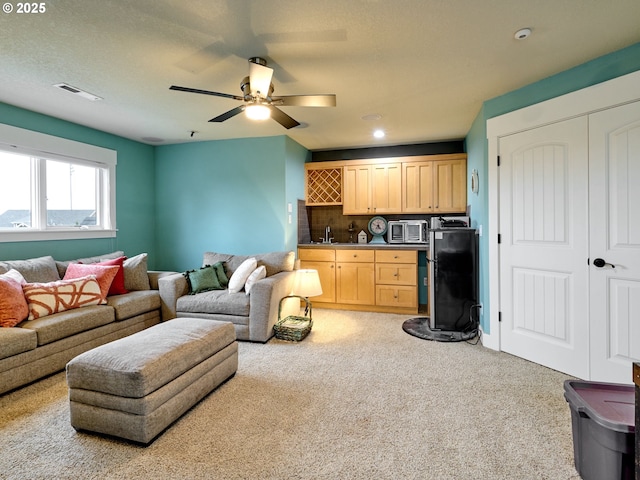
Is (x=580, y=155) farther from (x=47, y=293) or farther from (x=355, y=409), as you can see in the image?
(x=47, y=293)

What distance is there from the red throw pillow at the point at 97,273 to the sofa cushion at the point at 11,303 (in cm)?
60

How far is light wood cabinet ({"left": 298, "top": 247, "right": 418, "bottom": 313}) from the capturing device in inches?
180

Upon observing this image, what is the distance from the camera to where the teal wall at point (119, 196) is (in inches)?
138

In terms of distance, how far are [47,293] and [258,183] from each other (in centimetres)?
270

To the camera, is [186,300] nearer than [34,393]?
No

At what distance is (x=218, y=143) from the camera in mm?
4922

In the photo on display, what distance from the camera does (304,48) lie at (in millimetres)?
2330

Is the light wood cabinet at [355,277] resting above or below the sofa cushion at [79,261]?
below

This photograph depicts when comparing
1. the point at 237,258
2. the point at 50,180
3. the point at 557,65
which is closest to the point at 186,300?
the point at 237,258

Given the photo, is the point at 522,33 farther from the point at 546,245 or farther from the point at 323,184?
the point at 323,184

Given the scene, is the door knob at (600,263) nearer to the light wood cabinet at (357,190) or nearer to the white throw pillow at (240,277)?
the light wood cabinet at (357,190)

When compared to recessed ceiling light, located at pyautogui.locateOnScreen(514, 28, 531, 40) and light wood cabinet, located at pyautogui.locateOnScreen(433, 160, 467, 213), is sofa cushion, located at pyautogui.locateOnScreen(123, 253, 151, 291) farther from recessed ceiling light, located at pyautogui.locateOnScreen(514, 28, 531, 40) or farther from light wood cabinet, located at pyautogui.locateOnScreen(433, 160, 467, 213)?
recessed ceiling light, located at pyautogui.locateOnScreen(514, 28, 531, 40)

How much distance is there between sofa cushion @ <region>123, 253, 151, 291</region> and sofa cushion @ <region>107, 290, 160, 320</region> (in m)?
0.11

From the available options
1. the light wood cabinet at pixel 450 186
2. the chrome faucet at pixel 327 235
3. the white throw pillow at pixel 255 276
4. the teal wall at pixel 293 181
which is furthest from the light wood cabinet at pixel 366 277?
the white throw pillow at pixel 255 276
